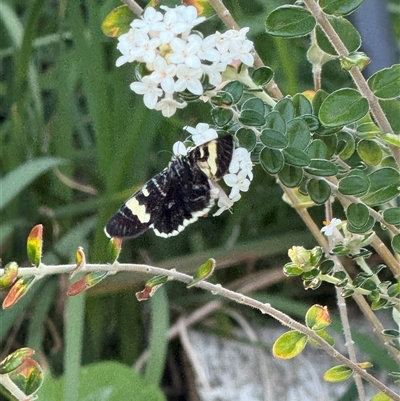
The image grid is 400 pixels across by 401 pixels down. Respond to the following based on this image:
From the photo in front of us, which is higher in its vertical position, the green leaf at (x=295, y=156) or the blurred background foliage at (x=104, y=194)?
the green leaf at (x=295, y=156)

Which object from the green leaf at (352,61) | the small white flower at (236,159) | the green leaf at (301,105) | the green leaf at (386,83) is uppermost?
the green leaf at (352,61)

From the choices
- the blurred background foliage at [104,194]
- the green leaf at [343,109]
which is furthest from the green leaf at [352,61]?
the blurred background foliage at [104,194]

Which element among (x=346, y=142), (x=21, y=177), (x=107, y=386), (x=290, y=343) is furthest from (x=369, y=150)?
(x=21, y=177)

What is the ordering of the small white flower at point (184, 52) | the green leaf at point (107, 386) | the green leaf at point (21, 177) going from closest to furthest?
1. the small white flower at point (184, 52)
2. the green leaf at point (107, 386)
3. the green leaf at point (21, 177)

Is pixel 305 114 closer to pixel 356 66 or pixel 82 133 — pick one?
pixel 356 66

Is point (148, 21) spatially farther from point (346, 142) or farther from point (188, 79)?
point (346, 142)

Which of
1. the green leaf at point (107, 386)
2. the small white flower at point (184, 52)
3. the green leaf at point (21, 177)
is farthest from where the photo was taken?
the green leaf at point (21, 177)

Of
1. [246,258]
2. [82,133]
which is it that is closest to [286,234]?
[246,258]

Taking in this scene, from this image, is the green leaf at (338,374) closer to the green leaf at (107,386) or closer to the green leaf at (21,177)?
the green leaf at (107,386)
